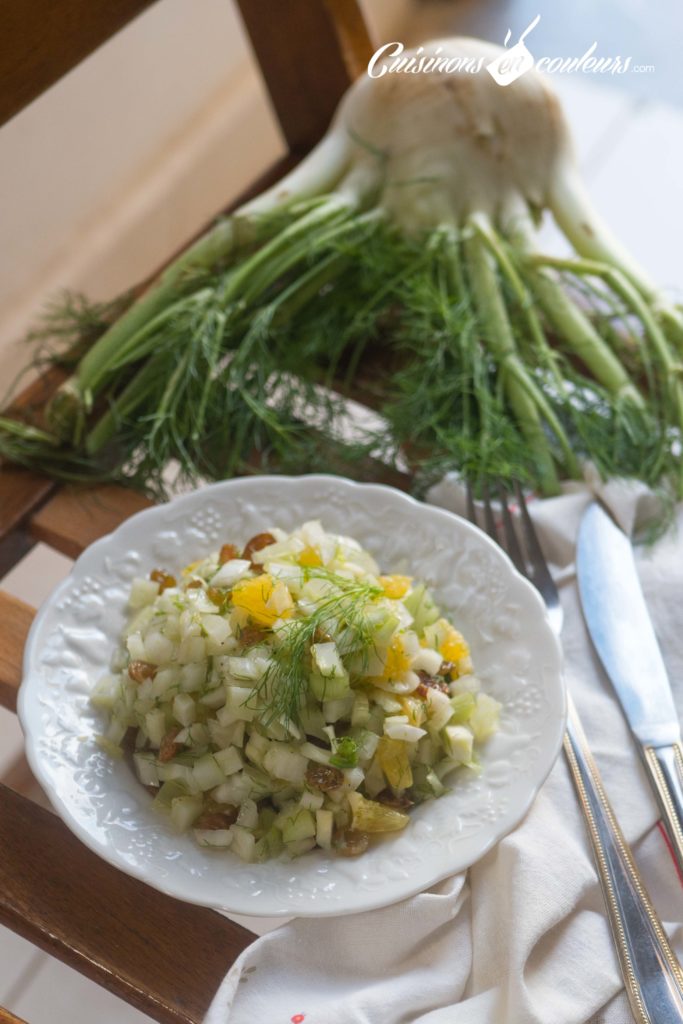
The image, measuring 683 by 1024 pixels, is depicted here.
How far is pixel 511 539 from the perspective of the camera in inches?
49.4

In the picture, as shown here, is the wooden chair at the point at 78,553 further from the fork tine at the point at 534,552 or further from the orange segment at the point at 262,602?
the fork tine at the point at 534,552

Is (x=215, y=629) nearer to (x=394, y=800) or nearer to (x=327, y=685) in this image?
(x=327, y=685)

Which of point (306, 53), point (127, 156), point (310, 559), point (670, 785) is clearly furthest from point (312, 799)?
point (127, 156)

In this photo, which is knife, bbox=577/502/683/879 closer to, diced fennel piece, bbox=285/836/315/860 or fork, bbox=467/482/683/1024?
fork, bbox=467/482/683/1024

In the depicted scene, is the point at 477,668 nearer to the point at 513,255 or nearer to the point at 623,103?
the point at 513,255

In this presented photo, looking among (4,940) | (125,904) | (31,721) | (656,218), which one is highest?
(31,721)

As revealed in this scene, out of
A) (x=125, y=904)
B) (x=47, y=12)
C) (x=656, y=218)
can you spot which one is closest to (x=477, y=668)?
(x=125, y=904)

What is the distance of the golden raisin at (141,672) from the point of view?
102 cm

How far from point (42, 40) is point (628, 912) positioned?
1130 mm

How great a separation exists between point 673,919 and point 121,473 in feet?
2.54

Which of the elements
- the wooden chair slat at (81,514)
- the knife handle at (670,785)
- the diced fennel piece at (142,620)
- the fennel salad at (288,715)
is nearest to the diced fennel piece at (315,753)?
the fennel salad at (288,715)

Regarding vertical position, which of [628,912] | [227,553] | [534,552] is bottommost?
[628,912]

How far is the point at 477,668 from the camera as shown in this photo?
111cm

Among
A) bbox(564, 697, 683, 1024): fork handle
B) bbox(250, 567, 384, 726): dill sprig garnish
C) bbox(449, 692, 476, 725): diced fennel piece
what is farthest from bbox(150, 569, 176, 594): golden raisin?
bbox(564, 697, 683, 1024): fork handle
